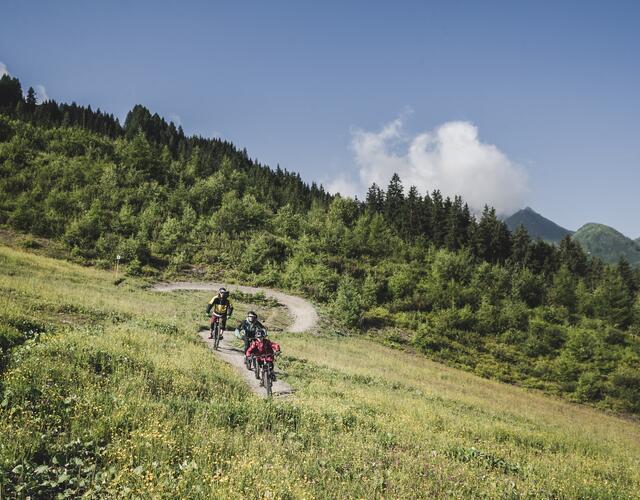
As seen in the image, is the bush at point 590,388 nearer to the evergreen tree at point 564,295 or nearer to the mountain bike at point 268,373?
the evergreen tree at point 564,295

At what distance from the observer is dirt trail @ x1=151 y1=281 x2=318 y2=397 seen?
1381 centimetres

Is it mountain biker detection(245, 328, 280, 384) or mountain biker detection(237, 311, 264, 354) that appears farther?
mountain biker detection(237, 311, 264, 354)

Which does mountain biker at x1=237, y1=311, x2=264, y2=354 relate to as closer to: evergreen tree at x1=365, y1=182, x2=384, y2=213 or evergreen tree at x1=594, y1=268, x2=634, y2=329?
evergreen tree at x1=594, y1=268, x2=634, y2=329

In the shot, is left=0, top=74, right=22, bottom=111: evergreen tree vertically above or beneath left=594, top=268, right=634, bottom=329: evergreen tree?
above

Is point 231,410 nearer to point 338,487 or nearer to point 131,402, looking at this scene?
point 131,402

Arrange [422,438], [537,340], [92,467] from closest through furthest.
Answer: [92,467] → [422,438] → [537,340]

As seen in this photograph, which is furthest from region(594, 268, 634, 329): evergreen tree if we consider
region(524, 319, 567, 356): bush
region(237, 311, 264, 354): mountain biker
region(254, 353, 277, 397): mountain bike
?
region(254, 353, 277, 397): mountain bike

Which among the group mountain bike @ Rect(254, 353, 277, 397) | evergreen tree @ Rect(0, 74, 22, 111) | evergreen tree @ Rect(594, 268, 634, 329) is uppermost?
evergreen tree @ Rect(0, 74, 22, 111)

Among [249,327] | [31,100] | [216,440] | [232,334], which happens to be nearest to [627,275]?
[232,334]

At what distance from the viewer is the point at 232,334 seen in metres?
23.8

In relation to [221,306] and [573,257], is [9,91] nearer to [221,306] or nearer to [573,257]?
[221,306]

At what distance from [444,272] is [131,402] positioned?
5651 centimetres

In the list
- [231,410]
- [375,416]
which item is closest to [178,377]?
[231,410]

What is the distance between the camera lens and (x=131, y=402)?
7117 millimetres
